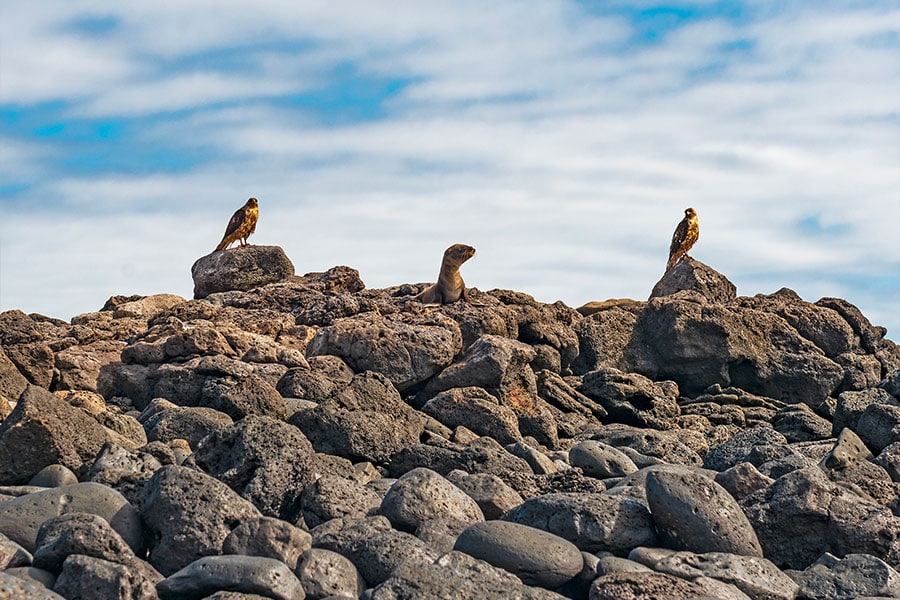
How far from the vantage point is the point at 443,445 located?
14062mm

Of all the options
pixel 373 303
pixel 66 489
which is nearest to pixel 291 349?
pixel 373 303

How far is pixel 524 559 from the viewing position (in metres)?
9.12

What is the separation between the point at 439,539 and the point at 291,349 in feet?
30.0

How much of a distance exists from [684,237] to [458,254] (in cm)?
632

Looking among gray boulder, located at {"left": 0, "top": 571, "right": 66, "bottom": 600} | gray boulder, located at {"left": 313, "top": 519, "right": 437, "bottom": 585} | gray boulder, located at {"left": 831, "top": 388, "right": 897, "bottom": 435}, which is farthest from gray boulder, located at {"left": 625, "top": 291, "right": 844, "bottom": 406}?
gray boulder, located at {"left": 0, "top": 571, "right": 66, "bottom": 600}

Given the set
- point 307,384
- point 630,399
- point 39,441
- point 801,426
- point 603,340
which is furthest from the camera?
point 603,340

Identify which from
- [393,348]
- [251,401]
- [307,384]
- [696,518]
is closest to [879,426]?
[393,348]

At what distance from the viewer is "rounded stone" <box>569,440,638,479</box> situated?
14.1m

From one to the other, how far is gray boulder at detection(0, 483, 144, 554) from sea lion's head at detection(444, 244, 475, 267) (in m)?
13.3

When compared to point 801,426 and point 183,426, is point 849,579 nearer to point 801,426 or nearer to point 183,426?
point 183,426

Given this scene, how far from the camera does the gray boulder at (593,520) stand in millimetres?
10008

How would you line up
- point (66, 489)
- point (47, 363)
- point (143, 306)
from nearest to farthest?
point (66, 489) < point (47, 363) < point (143, 306)

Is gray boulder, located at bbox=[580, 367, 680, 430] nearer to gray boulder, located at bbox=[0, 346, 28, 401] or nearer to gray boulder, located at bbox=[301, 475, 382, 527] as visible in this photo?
gray boulder, located at bbox=[0, 346, 28, 401]

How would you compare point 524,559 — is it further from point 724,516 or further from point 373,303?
point 373,303
